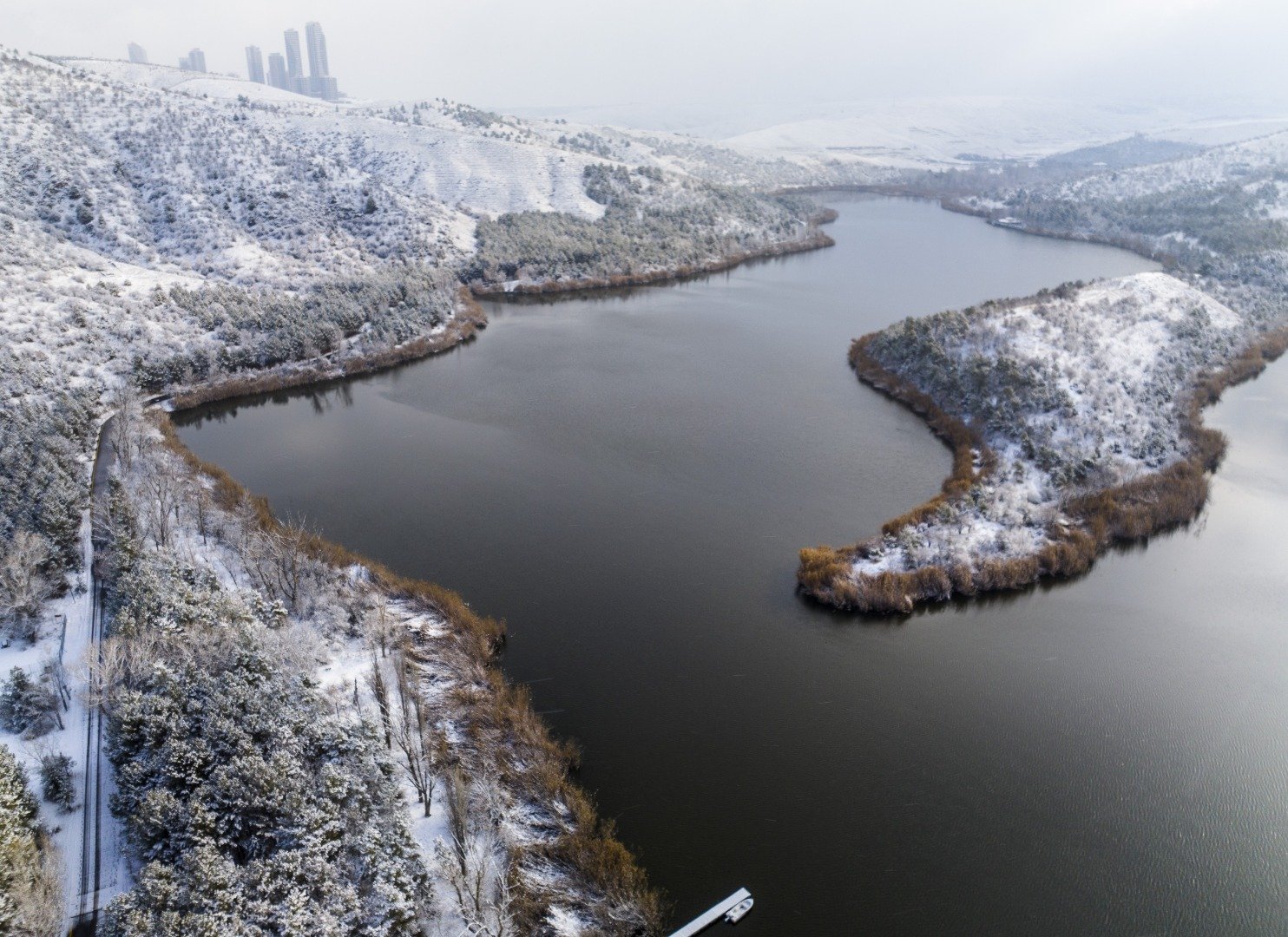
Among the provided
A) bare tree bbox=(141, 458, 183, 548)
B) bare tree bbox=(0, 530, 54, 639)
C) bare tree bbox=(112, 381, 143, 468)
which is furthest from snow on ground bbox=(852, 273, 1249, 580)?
bare tree bbox=(112, 381, 143, 468)

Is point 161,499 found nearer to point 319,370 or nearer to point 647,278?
point 319,370

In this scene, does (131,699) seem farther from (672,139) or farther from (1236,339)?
(672,139)

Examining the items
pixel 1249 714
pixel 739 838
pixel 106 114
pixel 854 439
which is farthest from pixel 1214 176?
pixel 106 114

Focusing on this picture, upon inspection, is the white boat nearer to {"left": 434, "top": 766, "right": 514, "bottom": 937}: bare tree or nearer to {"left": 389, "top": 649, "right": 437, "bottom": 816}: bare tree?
{"left": 434, "top": 766, "right": 514, "bottom": 937}: bare tree

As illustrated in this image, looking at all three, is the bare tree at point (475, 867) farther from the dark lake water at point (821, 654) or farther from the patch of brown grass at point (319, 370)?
the patch of brown grass at point (319, 370)

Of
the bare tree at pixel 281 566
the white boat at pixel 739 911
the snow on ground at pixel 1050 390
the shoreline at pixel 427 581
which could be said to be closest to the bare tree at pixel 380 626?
the shoreline at pixel 427 581
